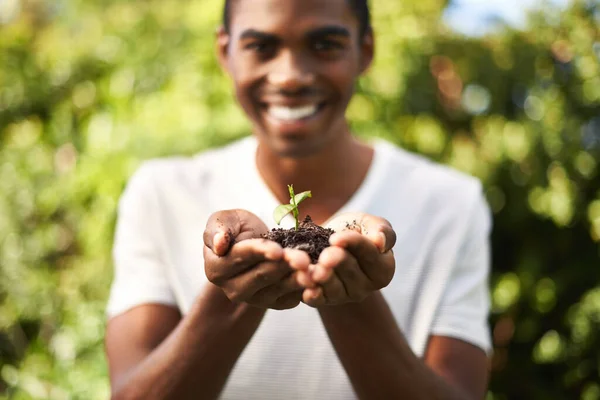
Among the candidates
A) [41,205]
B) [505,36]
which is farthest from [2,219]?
[505,36]

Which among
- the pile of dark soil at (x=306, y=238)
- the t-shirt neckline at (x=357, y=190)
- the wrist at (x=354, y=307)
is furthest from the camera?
the t-shirt neckline at (x=357, y=190)

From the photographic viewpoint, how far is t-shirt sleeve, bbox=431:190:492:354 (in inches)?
81.0

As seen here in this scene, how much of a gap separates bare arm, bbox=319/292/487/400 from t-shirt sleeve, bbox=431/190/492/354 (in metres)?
0.18

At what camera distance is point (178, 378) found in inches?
67.1

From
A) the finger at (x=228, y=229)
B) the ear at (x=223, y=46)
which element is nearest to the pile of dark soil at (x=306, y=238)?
the finger at (x=228, y=229)

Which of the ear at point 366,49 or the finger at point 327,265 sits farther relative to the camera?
the ear at point 366,49

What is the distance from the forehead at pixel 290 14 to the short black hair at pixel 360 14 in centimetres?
9

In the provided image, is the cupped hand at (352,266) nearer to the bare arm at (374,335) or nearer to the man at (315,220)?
the bare arm at (374,335)

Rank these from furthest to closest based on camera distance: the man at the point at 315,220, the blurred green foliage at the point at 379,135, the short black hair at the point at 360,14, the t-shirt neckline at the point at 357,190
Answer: the blurred green foliage at the point at 379,135 → the t-shirt neckline at the point at 357,190 → the short black hair at the point at 360,14 → the man at the point at 315,220

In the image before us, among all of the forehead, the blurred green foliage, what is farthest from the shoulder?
the blurred green foliage

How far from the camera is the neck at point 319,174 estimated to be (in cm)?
217

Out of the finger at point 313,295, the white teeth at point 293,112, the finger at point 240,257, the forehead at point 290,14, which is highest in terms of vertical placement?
the forehead at point 290,14

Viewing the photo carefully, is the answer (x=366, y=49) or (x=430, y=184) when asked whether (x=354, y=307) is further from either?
(x=366, y=49)

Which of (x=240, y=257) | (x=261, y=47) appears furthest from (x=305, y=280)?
(x=261, y=47)
